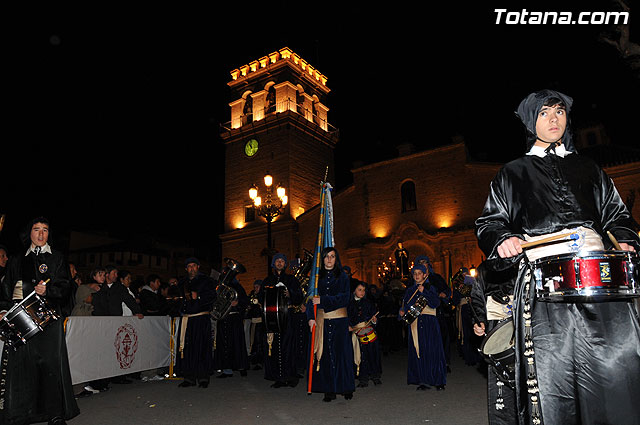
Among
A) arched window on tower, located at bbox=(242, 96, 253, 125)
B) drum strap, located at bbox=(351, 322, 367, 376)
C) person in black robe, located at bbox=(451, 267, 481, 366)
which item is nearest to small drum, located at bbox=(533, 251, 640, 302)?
drum strap, located at bbox=(351, 322, 367, 376)

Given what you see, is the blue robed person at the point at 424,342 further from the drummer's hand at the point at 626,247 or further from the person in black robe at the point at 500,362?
the drummer's hand at the point at 626,247

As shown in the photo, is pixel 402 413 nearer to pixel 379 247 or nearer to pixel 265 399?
pixel 265 399

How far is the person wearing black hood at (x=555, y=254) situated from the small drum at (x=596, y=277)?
14cm

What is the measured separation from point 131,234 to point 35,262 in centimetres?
5475

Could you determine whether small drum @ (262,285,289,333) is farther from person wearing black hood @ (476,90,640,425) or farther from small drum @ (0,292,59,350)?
person wearing black hood @ (476,90,640,425)

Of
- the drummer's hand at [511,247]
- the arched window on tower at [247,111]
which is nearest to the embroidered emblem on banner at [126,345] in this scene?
the drummer's hand at [511,247]

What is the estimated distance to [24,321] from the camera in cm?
475

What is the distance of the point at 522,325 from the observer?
8.00 ft

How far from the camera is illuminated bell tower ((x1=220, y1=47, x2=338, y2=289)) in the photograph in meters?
32.9

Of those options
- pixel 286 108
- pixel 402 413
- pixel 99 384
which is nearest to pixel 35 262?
pixel 99 384

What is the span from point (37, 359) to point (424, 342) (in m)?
5.80

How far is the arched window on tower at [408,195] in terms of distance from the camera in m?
30.5

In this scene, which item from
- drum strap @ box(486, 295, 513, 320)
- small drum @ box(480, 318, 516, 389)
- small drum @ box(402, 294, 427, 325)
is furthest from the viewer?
small drum @ box(402, 294, 427, 325)

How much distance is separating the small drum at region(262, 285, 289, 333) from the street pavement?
1121 mm
